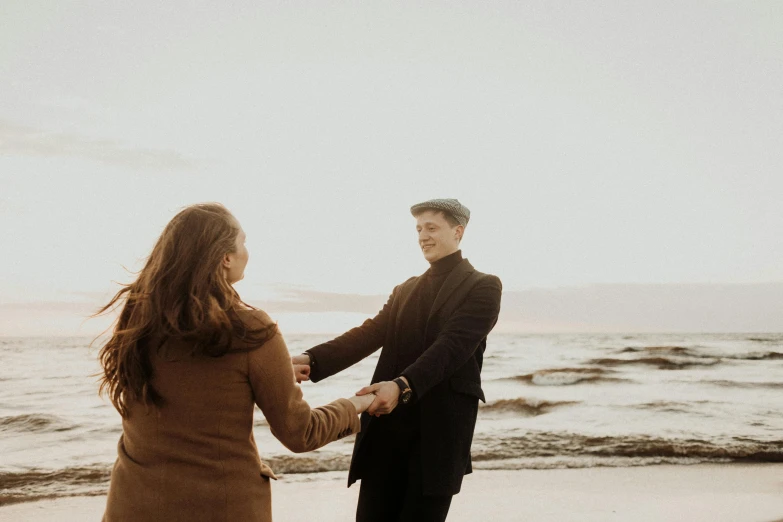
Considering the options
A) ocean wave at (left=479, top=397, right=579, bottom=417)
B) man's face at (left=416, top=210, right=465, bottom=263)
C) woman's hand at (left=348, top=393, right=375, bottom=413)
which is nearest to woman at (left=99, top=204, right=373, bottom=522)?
woman's hand at (left=348, top=393, right=375, bottom=413)

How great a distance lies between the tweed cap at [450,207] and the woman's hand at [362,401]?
1083 mm

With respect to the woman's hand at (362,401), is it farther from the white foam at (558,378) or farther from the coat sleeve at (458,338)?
the white foam at (558,378)

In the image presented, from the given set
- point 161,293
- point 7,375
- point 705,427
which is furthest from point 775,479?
point 7,375

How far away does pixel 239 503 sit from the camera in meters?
1.86

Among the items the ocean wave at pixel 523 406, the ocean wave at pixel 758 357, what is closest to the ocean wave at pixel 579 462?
the ocean wave at pixel 523 406

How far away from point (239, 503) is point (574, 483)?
18.1ft

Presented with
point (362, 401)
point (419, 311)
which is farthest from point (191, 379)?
point (419, 311)

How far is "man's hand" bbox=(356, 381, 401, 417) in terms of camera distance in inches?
102

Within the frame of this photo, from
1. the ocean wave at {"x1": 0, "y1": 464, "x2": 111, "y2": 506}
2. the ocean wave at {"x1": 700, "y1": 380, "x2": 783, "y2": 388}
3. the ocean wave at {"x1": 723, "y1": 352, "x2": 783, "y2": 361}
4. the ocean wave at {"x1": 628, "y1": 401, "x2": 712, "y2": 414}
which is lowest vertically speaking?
the ocean wave at {"x1": 723, "y1": 352, "x2": 783, "y2": 361}

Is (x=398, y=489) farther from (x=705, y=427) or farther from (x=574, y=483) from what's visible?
(x=705, y=427)

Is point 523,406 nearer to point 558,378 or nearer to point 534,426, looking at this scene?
point 534,426

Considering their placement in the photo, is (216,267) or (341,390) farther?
(341,390)

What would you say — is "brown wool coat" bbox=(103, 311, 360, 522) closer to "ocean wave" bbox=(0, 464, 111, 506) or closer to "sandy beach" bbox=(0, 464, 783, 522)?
"sandy beach" bbox=(0, 464, 783, 522)

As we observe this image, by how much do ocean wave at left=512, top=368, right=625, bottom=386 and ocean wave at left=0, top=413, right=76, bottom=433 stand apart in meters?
12.2
